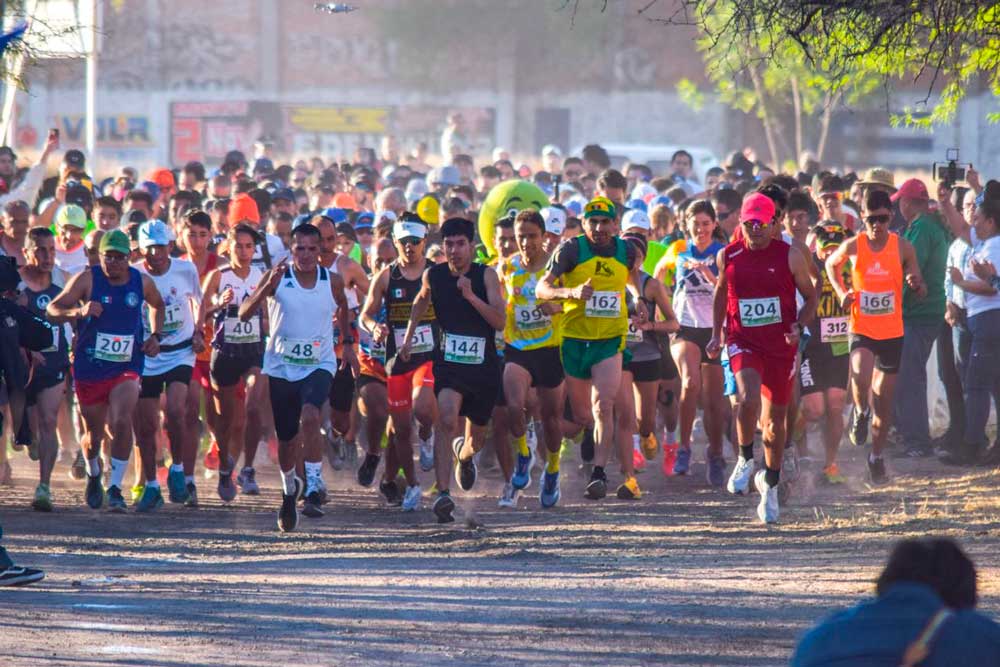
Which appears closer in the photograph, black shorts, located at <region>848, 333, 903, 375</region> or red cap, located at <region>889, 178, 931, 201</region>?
black shorts, located at <region>848, 333, 903, 375</region>

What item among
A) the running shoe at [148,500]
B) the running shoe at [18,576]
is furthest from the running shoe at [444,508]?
the running shoe at [18,576]

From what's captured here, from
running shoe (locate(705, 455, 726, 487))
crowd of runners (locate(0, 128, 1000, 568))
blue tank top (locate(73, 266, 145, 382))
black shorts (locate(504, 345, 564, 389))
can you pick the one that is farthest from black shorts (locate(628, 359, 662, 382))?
blue tank top (locate(73, 266, 145, 382))

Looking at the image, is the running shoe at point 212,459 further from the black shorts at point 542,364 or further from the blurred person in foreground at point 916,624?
the blurred person in foreground at point 916,624

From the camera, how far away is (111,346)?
39.1ft

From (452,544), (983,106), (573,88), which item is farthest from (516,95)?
(452,544)

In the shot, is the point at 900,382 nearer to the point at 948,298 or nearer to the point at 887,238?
the point at 948,298

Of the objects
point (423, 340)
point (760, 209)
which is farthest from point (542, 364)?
point (760, 209)

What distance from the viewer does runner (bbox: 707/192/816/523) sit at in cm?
1100

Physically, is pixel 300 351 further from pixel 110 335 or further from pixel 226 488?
pixel 226 488

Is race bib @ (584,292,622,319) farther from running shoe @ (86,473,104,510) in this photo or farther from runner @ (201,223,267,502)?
running shoe @ (86,473,104,510)

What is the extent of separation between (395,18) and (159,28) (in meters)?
8.78

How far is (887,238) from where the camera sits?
12.6m

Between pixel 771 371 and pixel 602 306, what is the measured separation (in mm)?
1398

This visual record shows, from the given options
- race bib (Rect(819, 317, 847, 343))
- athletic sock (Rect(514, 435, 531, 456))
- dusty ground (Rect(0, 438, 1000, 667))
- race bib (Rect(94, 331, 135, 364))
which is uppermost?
race bib (Rect(819, 317, 847, 343))
